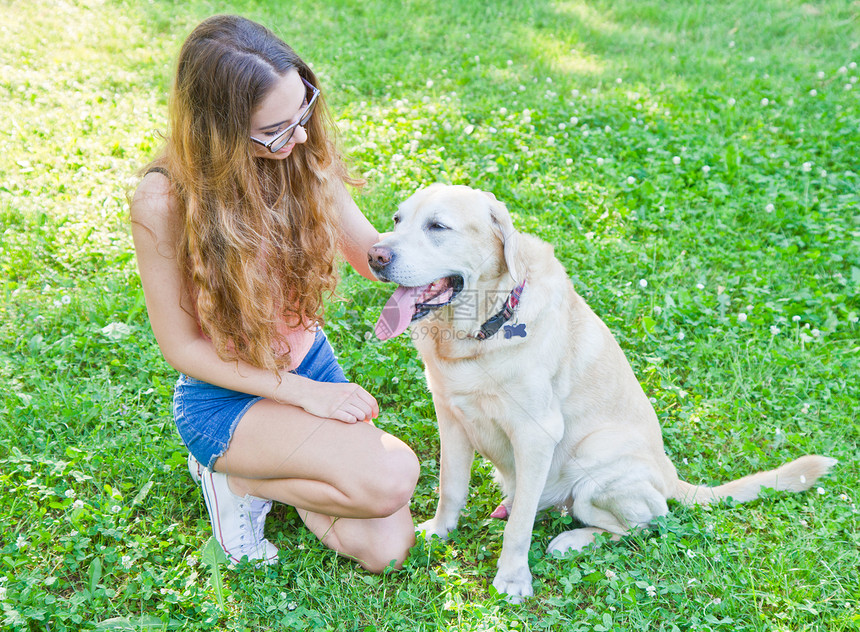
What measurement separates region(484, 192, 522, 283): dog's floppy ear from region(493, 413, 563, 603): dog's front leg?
2.07 feet

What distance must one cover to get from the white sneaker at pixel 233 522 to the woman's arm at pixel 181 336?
44 centimetres

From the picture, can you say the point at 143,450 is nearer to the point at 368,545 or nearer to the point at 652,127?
the point at 368,545

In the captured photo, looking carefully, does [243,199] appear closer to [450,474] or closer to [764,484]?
[450,474]

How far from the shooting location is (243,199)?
2.50m

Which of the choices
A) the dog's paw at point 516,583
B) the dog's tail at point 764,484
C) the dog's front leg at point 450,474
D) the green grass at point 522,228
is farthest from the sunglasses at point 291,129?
the dog's tail at point 764,484

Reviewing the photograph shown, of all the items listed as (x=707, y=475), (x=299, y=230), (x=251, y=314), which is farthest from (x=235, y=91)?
(x=707, y=475)

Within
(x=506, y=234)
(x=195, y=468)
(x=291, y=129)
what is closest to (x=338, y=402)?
(x=195, y=468)

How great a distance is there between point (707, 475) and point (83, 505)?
2.96 m

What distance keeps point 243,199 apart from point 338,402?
91cm

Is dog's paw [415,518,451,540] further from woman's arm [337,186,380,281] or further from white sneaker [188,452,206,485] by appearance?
woman's arm [337,186,380,281]

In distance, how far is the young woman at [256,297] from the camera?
7.74 feet

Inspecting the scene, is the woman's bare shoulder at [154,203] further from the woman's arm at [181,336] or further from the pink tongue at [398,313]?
the pink tongue at [398,313]

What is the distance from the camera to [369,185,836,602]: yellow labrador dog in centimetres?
270

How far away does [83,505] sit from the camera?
2.81m
